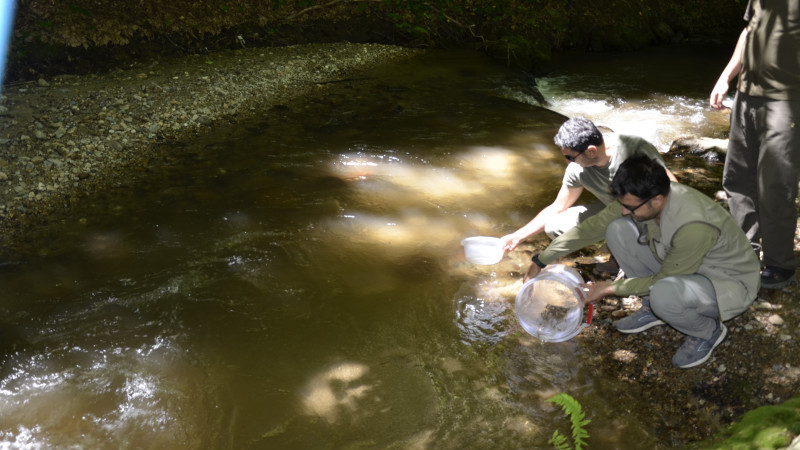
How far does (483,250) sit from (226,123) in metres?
4.31

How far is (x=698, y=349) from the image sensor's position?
3.10 metres

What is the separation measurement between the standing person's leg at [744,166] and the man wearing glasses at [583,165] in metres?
0.48

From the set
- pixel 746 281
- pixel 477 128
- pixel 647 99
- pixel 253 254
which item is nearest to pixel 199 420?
pixel 253 254

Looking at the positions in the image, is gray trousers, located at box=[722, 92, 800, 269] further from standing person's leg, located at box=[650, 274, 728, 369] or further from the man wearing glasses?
standing person's leg, located at box=[650, 274, 728, 369]

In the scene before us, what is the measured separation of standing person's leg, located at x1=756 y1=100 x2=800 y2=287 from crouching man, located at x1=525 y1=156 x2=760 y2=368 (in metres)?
0.57

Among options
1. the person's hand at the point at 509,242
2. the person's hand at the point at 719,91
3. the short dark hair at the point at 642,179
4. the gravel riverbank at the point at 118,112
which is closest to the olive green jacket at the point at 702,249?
the short dark hair at the point at 642,179

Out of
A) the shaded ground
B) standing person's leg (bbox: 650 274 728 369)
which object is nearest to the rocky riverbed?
the shaded ground

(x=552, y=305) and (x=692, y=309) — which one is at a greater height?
(x=692, y=309)

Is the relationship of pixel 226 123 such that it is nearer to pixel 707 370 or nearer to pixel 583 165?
pixel 583 165

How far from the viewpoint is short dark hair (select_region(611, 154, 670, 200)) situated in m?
2.68

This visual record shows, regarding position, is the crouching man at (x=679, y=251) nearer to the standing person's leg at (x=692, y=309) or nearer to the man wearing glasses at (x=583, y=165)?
the standing person's leg at (x=692, y=309)

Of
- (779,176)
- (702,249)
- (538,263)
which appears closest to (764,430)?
(702,249)

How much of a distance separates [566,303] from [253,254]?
2.35m

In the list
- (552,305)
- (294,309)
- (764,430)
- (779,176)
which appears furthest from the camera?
(294,309)
